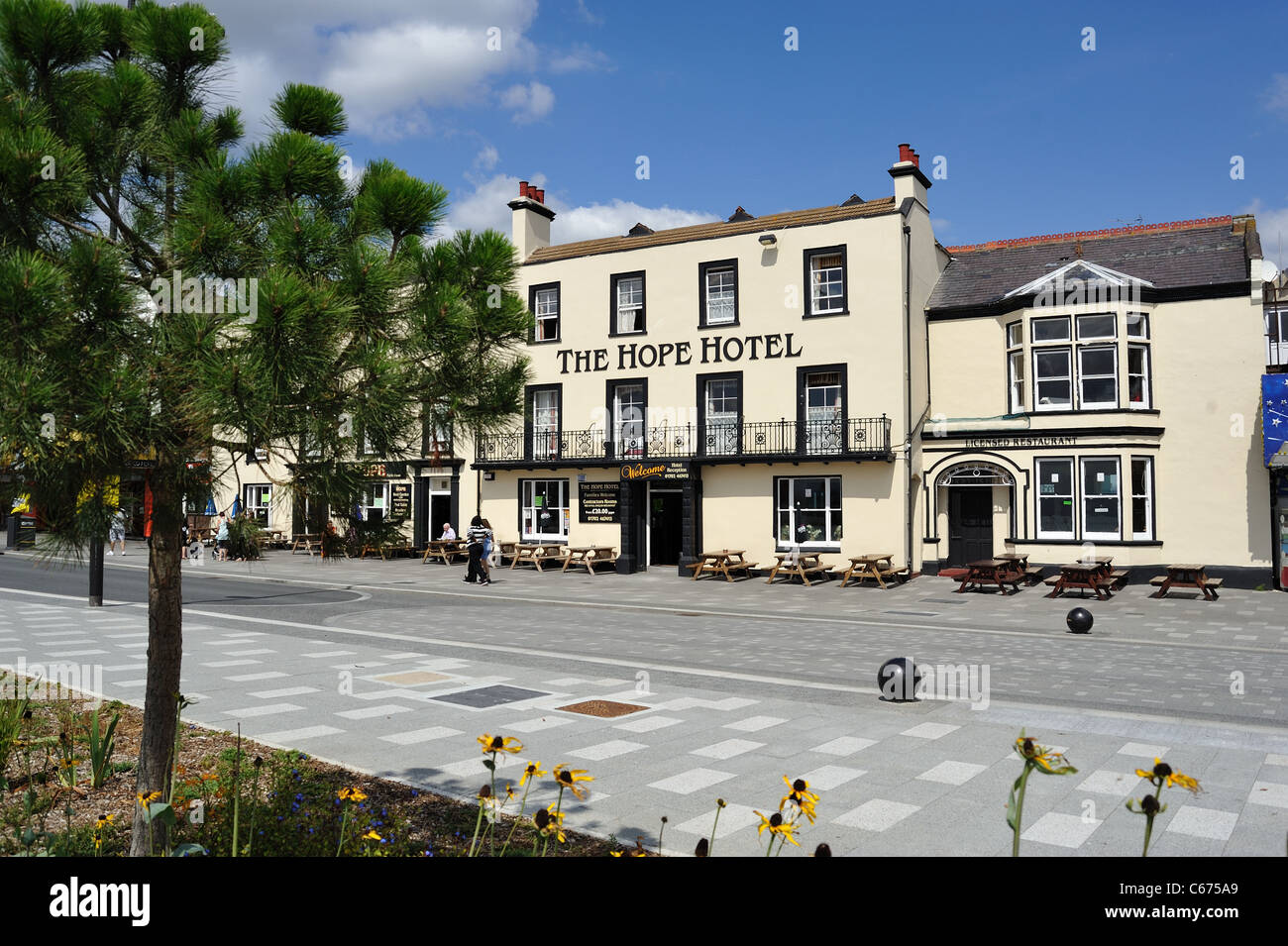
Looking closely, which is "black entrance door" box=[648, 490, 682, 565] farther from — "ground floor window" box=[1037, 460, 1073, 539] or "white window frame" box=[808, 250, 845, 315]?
"ground floor window" box=[1037, 460, 1073, 539]

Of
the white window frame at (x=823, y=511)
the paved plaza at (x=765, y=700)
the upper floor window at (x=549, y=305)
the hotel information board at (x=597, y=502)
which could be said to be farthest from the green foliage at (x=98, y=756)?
the upper floor window at (x=549, y=305)

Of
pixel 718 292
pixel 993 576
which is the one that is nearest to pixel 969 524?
pixel 993 576

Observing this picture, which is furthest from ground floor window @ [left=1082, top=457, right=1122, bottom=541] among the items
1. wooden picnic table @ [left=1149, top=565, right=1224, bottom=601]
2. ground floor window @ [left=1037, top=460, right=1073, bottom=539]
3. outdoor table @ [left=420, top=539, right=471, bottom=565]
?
outdoor table @ [left=420, top=539, right=471, bottom=565]

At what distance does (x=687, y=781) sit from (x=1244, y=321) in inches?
890

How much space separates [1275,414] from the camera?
21641mm

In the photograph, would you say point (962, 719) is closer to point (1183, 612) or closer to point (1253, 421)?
point (1183, 612)

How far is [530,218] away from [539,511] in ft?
33.6

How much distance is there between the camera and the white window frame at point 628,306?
94.3ft

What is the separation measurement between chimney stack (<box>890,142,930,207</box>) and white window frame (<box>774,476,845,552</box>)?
803 centimetres

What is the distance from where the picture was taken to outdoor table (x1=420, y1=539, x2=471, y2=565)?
101 ft

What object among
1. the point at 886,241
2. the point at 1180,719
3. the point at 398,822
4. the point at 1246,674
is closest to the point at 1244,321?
the point at 886,241

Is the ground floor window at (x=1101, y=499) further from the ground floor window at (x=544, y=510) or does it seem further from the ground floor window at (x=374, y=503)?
the ground floor window at (x=374, y=503)

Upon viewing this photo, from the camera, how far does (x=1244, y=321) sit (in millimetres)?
22703

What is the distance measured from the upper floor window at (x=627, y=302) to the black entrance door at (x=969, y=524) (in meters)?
10.7
